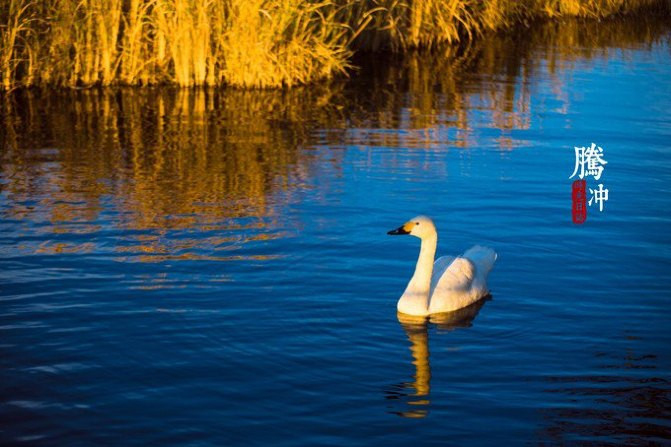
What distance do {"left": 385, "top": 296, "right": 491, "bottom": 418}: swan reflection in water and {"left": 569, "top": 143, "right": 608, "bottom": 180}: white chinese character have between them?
4499 mm

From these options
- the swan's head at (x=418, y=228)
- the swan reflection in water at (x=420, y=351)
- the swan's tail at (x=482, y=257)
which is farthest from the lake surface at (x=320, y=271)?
the swan's head at (x=418, y=228)

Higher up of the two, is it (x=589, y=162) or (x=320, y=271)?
(x=589, y=162)

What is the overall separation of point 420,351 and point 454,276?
1345 millimetres

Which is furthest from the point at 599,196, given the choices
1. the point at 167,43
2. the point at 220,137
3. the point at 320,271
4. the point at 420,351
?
the point at 167,43

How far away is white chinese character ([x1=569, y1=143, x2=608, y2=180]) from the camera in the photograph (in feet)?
46.8

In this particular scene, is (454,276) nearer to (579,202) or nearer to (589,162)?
(579,202)

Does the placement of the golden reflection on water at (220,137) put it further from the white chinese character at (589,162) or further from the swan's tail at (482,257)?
the swan's tail at (482,257)

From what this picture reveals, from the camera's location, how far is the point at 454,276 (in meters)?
10.2

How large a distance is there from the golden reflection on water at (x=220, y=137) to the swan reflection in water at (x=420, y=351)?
7.72 feet

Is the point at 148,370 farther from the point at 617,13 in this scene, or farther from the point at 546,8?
the point at 617,13

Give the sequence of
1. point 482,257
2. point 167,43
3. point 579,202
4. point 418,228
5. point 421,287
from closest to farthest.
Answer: point 421,287, point 418,228, point 482,257, point 579,202, point 167,43

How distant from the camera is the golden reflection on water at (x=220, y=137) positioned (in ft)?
40.5

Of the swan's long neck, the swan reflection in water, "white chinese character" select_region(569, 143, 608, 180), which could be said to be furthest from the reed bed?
the swan reflection in water

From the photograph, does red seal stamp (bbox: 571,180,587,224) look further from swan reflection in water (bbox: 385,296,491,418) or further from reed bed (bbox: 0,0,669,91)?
reed bed (bbox: 0,0,669,91)
